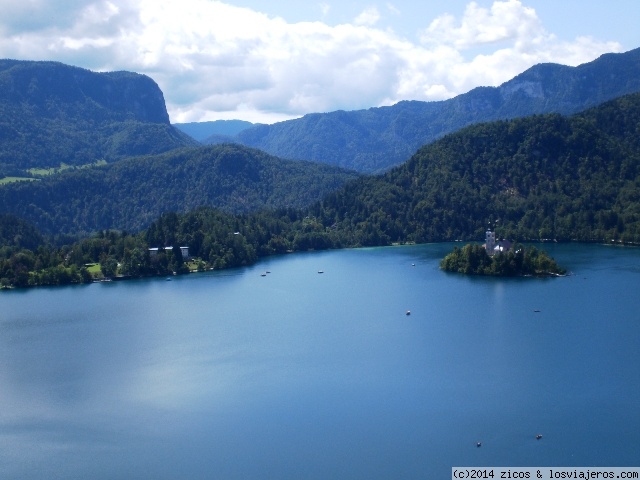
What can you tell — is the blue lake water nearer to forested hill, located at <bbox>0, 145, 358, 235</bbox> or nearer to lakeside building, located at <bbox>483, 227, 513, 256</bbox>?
lakeside building, located at <bbox>483, 227, 513, 256</bbox>

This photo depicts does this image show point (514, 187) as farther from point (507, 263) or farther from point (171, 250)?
point (171, 250)

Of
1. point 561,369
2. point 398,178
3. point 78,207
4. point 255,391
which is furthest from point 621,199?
point 78,207

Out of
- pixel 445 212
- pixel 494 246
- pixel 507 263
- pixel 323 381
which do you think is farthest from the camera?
pixel 445 212

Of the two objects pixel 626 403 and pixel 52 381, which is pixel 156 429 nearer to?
pixel 52 381

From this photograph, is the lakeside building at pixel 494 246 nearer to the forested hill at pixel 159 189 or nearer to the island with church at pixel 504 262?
the island with church at pixel 504 262

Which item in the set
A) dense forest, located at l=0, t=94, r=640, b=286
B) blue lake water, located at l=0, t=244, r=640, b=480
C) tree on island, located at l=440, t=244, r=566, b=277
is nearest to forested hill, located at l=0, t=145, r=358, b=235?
dense forest, located at l=0, t=94, r=640, b=286

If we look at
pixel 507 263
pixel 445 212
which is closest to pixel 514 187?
pixel 445 212
